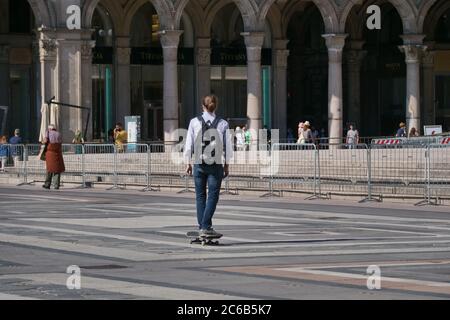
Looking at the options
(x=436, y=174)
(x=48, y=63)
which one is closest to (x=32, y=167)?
(x=48, y=63)

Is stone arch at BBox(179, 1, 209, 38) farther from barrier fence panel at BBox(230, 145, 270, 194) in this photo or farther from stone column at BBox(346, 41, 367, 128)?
barrier fence panel at BBox(230, 145, 270, 194)

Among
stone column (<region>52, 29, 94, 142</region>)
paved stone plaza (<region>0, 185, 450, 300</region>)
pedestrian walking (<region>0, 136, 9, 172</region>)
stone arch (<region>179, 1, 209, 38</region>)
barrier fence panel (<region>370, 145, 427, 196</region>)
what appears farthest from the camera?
stone arch (<region>179, 1, 209, 38</region>)

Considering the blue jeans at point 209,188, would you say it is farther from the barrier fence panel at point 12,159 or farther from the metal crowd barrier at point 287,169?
the barrier fence panel at point 12,159

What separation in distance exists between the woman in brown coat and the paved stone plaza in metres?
9.41

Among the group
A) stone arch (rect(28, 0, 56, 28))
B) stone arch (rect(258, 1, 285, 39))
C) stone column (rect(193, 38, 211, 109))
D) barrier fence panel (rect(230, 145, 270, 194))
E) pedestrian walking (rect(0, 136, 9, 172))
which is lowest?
barrier fence panel (rect(230, 145, 270, 194))

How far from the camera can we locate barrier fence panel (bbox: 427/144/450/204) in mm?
26516

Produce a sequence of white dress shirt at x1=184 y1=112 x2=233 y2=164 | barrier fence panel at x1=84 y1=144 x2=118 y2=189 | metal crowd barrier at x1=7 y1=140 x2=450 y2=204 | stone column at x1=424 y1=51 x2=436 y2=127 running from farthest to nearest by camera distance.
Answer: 1. stone column at x1=424 y1=51 x2=436 y2=127
2. barrier fence panel at x1=84 y1=144 x2=118 y2=189
3. metal crowd barrier at x1=7 y1=140 x2=450 y2=204
4. white dress shirt at x1=184 y1=112 x2=233 y2=164

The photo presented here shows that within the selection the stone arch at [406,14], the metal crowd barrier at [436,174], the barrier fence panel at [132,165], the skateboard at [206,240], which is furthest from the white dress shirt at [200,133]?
the stone arch at [406,14]

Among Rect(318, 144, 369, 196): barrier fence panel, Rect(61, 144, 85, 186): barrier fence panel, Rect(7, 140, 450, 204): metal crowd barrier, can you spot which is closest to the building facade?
Rect(61, 144, 85, 186): barrier fence panel

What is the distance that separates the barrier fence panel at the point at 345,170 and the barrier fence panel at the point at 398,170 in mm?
237

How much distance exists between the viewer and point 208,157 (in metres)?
16.4

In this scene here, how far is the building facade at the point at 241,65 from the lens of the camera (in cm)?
5475

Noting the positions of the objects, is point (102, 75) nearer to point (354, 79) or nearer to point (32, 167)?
point (354, 79)

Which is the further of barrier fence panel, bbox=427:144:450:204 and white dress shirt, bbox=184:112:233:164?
barrier fence panel, bbox=427:144:450:204
